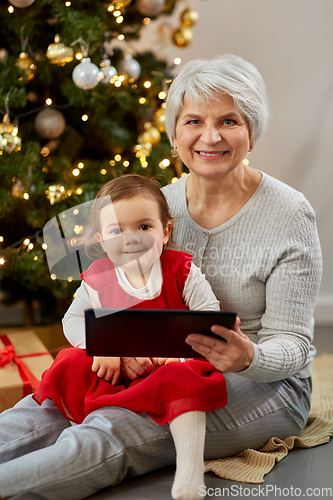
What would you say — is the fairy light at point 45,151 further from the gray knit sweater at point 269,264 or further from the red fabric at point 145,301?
the red fabric at point 145,301

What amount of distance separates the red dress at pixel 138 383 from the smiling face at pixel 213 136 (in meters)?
0.25

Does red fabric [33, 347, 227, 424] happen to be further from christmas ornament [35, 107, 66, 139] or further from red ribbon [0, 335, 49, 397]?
christmas ornament [35, 107, 66, 139]

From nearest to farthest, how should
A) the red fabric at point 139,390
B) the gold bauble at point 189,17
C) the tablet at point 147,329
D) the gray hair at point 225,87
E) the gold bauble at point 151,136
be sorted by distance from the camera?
the tablet at point 147,329, the red fabric at point 139,390, the gray hair at point 225,87, the gold bauble at point 151,136, the gold bauble at point 189,17

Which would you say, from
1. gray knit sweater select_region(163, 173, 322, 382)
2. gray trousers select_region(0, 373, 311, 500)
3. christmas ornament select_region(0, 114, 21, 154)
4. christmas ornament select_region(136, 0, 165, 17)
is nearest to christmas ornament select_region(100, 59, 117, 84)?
christmas ornament select_region(136, 0, 165, 17)

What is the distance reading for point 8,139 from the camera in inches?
55.4

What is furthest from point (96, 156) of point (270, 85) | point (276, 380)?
point (276, 380)

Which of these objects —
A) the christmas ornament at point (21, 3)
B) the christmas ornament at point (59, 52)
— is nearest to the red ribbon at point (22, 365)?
the christmas ornament at point (59, 52)

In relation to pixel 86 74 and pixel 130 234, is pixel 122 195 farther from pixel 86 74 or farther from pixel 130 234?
pixel 86 74

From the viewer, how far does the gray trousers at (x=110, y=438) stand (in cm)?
76

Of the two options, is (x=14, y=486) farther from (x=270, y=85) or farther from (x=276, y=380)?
(x=270, y=85)

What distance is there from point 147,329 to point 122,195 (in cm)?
28

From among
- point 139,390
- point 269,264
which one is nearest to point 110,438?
point 139,390

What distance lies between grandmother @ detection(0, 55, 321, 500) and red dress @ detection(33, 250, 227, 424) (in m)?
0.03

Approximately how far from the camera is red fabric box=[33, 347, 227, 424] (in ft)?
2.81
